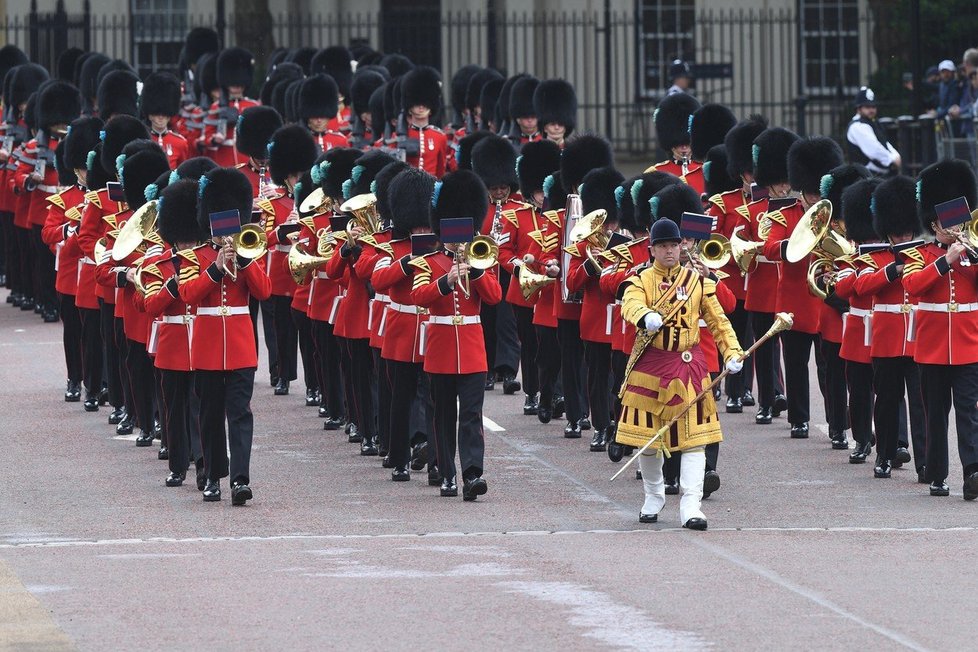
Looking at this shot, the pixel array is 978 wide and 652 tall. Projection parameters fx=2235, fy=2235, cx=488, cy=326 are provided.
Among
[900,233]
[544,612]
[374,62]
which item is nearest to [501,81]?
[374,62]

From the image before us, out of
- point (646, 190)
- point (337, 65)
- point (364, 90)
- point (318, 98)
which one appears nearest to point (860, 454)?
point (646, 190)

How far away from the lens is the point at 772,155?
1246 centimetres

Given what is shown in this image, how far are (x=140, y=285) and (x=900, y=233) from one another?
11.8 ft

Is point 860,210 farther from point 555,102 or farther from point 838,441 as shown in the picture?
point 555,102

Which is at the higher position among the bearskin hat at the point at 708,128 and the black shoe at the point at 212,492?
the bearskin hat at the point at 708,128

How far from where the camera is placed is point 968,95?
2070 cm

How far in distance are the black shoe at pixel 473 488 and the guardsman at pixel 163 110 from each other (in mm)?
6467

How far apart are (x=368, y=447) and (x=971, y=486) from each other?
10.8 ft

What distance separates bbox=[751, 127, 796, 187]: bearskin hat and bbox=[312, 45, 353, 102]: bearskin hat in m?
8.38

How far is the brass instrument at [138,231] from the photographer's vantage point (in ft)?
36.4

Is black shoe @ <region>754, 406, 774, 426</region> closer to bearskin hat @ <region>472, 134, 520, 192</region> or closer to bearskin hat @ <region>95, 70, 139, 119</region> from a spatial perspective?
bearskin hat @ <region>472, 134, 520, 192</region>

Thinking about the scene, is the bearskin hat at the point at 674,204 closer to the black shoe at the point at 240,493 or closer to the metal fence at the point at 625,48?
the black shoe at the point at 240,493

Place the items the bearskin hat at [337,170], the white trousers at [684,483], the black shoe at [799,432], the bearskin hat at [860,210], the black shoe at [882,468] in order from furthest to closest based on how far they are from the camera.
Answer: the bearskin hat at [337,170] < the black shoe at [799,432] < the bearskin hat at [860,210] < the black shoe at [882,468] < the white trousers at [684,483]

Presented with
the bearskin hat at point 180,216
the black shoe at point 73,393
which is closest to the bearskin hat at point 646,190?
the bearskin hat at point 180,216
